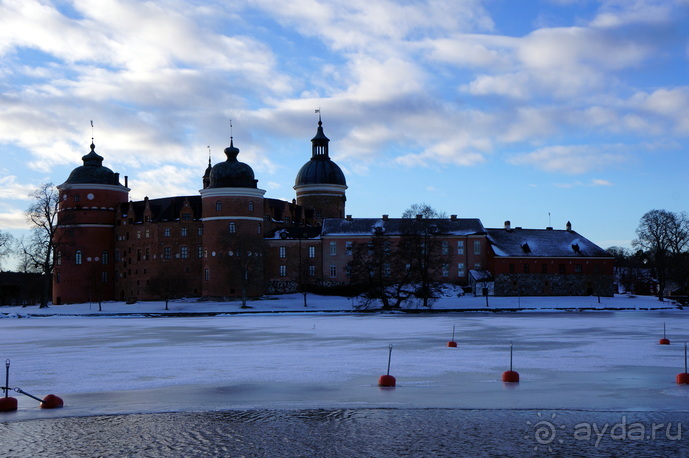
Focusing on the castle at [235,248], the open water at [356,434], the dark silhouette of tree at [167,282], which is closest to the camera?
the open water at [356,434]

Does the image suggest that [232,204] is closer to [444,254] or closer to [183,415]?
[444,254]

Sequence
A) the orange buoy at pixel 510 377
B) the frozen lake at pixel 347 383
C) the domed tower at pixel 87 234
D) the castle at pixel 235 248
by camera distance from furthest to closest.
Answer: the domed tower at pixel 87 234
the castle at pixel 235 248
the orange buoy at pixel 510 377
the frozen lake at pixel 347 383

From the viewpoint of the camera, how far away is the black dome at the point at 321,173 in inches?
5241

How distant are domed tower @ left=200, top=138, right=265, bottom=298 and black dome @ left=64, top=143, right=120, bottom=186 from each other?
1976cm

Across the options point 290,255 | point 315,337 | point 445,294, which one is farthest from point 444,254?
point 315,337

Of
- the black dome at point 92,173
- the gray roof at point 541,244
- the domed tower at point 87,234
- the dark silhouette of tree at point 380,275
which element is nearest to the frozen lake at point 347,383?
the dark silhouette of tree at point 380,275

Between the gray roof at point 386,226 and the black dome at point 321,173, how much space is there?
20.6 meters

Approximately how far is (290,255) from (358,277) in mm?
25513

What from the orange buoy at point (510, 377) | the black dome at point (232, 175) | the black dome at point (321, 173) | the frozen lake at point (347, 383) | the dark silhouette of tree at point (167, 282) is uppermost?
the black dome at point (321, 173)

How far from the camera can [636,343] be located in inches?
1319

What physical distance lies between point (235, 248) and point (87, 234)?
90.4 feet

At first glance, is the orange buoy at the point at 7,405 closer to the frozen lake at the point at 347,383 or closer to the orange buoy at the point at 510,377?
the frozen lake at the point at 347,383

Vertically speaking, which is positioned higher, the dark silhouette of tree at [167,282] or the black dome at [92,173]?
the black dome at [92,173]

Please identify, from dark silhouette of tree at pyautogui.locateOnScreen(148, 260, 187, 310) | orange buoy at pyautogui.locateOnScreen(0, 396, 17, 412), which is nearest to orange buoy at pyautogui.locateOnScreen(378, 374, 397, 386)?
orange buoy at pyautogui.locateOnScreen(0, 396, 17, 412)
